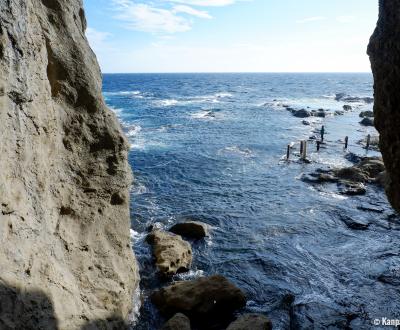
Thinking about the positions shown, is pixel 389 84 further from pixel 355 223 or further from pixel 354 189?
pixel 354 189

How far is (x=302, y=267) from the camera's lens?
52.9 feet

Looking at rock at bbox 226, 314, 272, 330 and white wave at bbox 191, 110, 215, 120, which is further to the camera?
white wave at bbox 191, 110, 215, 120

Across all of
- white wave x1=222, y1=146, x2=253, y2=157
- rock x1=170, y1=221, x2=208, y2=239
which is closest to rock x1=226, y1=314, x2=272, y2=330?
rock x1=170, y1=221, x2=208, y2=239

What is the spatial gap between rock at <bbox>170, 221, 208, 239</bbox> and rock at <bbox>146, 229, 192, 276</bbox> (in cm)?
215

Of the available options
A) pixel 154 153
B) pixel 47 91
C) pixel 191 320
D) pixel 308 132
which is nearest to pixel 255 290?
pixel 191 320

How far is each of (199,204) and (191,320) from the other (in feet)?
38.9

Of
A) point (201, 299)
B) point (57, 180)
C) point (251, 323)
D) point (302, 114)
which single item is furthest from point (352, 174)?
point (302, 114)

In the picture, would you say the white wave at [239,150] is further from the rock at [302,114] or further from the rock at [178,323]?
the rock at [302,114]

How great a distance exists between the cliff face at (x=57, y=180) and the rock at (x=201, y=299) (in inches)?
81.9

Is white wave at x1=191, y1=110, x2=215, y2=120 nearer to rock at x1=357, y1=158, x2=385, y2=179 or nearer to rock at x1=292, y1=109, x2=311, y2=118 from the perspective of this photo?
rock at x1=292, y1=109, x2=311, y2=118

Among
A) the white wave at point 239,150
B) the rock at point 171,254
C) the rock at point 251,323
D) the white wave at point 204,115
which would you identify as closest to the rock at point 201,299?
the rock at point 251,323

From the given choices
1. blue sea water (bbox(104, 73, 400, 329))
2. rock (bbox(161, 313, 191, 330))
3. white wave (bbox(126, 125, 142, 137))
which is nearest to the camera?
rock (bbox(161, 313, 191, 330))

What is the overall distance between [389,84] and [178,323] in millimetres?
8553

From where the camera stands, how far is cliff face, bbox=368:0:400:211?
8.69 metres
